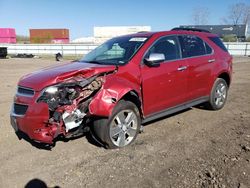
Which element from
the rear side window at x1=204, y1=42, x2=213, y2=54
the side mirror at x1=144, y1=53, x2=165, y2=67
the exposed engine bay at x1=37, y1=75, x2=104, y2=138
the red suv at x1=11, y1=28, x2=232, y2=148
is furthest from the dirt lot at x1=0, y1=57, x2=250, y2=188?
the rear side window at x1=204, y1=42, x2=213, y2=54

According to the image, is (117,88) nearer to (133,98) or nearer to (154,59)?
(133,98)

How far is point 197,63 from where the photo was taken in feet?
20.1

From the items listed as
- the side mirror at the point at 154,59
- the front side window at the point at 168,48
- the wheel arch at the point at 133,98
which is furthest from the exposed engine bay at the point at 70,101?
the front side window at the point at 168,48

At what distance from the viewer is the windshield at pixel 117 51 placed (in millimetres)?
5202

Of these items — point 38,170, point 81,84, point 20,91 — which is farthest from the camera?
point 20,91

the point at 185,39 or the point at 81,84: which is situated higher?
the point at 185,39

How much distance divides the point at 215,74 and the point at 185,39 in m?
1.23

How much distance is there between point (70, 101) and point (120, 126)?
3.09ft

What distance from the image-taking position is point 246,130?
560 centimetres

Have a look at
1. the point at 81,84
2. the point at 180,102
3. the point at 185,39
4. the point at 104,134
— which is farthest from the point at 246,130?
the point at 81,84

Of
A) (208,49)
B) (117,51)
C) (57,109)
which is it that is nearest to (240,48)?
(208,49)

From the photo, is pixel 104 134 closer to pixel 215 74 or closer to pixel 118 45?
pixel 118 45

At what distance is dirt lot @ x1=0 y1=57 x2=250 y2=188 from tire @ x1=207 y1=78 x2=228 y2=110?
3.17 ft

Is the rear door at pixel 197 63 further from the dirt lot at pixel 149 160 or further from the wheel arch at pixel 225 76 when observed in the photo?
the dirt lot at pixel 149 160
